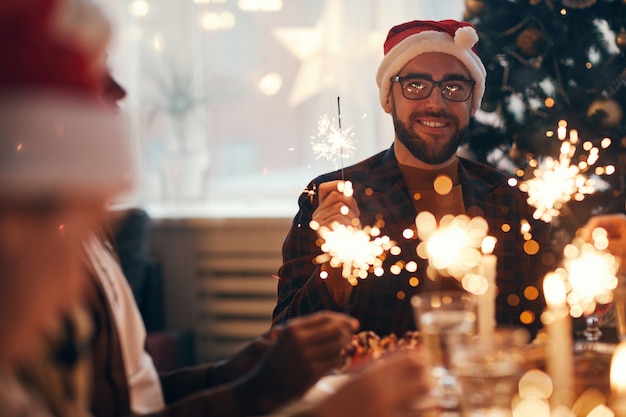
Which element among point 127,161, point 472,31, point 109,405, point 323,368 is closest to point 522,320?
point 472,31

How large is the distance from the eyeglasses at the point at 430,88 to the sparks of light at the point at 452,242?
334mm

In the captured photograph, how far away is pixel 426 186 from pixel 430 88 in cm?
28

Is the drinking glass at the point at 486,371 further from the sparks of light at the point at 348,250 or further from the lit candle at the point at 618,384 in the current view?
the sparks of light at the point at 348,250

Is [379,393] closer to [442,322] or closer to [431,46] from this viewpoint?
[442,322]

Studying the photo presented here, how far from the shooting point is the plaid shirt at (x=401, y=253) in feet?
7.25

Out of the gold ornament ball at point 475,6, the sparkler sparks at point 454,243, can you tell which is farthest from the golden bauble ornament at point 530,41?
the sparkler sparks at point 454,243

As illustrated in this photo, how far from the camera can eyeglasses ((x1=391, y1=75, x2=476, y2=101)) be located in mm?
2434

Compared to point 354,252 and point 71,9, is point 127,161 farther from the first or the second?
point 354,252

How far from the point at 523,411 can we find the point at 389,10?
258cm

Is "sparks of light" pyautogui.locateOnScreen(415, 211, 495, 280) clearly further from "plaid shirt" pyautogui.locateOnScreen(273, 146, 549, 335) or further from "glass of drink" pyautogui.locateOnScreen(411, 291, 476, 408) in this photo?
"glass of drink" pyautogui.locateOnScreen(411, 291, 476, 408)

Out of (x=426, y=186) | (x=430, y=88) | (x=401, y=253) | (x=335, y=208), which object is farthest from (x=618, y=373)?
(x=430, y=88)

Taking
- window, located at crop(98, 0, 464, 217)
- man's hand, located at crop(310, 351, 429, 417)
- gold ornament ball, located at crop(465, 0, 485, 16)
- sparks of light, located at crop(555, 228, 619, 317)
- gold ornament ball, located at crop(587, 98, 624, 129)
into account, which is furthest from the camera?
window, located at crop(98, 0, 464, 217)

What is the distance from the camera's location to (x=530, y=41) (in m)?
2.84

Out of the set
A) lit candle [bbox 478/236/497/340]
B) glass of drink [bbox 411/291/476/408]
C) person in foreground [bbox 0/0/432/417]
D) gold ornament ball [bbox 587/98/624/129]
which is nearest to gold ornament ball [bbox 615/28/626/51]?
gold ornament ball [bbox 587/98/624/129]
